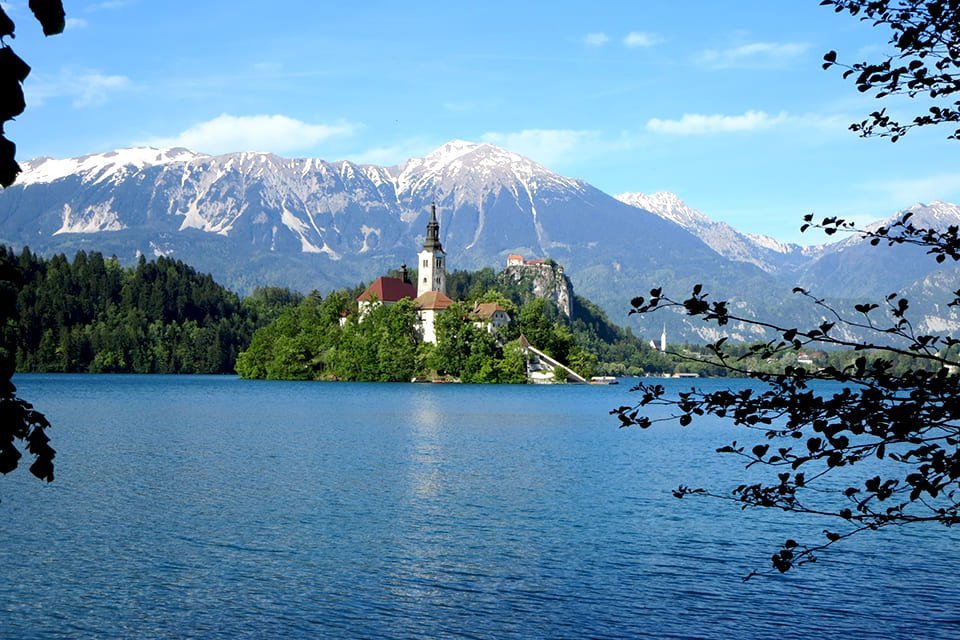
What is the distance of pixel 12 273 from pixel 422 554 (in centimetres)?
1975

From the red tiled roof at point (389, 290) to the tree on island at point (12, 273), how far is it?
16414 centimetres

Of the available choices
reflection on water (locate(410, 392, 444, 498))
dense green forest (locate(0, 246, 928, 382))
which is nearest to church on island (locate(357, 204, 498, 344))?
dense green forest (locate(0, 246, 928, 382))

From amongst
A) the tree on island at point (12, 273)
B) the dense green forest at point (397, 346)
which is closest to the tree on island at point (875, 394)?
the tree on island at point (12, 273)

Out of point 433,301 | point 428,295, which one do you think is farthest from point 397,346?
point 428,295

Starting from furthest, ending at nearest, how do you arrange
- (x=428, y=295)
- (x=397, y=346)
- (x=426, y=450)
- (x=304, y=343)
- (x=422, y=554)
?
(x=428, y=295) < (x=304, y=343) < (x=397, y=346) < (x=426, y=450) < (x=422, y=554)

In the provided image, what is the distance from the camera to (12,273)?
610 centimetres

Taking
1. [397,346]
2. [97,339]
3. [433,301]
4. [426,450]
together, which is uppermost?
[433,301]

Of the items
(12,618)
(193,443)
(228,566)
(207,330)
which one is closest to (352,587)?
(228,566)

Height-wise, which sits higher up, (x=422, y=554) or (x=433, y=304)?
(x=433, y=304)

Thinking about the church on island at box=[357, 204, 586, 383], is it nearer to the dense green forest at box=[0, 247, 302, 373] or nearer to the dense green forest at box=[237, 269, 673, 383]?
the dense green forest at box=[237, 269, 673, 383]

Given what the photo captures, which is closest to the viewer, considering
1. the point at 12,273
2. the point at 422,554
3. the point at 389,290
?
the point at 12,273

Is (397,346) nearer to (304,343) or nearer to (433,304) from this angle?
(433,304)

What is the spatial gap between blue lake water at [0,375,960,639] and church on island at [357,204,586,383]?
10384 cm

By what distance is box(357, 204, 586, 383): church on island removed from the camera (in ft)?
502
